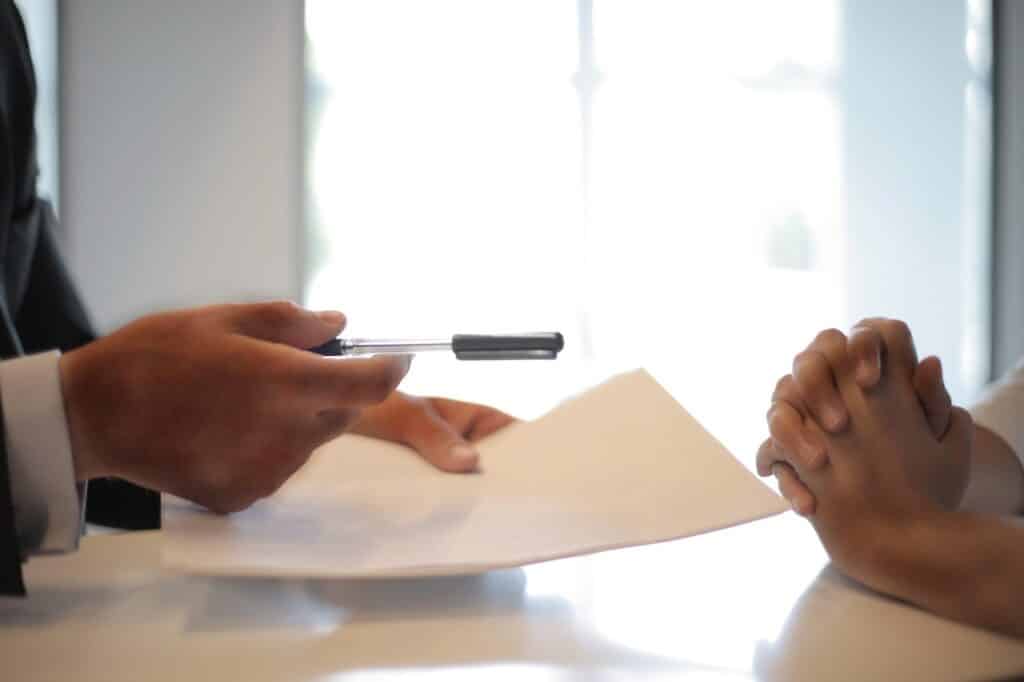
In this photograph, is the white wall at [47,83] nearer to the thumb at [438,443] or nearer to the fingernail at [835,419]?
the thumb at [438,443]

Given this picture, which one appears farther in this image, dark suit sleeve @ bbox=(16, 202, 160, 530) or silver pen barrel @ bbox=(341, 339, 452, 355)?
dark suit sleeve @ bbox=(16, 202, 160, 530)

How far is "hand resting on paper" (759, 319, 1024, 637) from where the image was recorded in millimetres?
325

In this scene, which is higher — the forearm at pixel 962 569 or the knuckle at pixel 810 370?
the knuckle at pixel 810 370

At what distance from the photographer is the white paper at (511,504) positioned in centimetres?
34

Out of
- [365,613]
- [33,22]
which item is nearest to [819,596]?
[365,613]

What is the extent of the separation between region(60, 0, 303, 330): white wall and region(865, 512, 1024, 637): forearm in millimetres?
2153

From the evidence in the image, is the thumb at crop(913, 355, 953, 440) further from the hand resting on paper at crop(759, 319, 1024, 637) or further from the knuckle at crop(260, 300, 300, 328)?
the knuckle at crop(260, 300, 300, 328)

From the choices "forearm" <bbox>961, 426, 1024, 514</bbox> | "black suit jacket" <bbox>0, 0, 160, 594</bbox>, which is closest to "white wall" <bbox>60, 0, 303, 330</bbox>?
"black suit jacket" <bbox>0, 0, 160, 594</bbox>

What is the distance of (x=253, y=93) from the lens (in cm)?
229

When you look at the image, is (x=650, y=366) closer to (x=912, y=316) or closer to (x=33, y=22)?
(x=912, y=316)

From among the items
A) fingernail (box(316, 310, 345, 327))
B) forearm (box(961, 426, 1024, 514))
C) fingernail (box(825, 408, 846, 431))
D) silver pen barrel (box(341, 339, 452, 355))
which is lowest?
forearm (box(961, 426, 1024, 514))

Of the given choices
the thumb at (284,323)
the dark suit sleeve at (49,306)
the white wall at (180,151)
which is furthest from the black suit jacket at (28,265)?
the white wall at (180,151)

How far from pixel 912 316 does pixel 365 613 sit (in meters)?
2.88

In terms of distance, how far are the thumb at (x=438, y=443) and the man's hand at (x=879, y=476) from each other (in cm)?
19
